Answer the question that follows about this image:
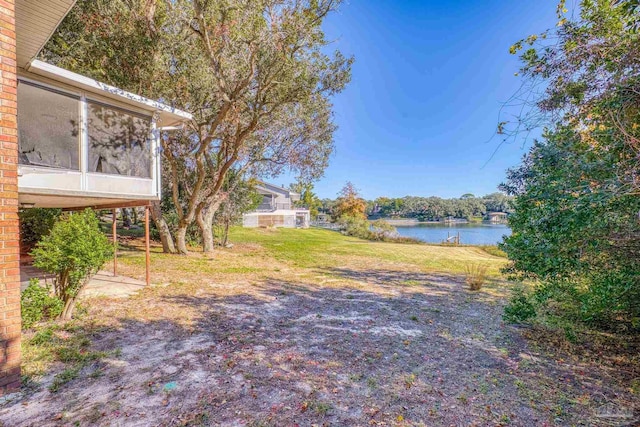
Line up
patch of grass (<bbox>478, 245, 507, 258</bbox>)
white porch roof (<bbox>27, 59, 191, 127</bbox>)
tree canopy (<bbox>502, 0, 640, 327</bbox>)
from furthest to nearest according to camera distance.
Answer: patch of grass (<bbox>478, 245, 507, 258</bbox>)
white porch roof (<bbox>27, 59, 191, 127</bbox>)
tree canopy (<bbox>502, 0, 640, 327</bbox>)

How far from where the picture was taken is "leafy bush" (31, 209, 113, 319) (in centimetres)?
431

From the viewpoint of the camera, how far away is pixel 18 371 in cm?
296

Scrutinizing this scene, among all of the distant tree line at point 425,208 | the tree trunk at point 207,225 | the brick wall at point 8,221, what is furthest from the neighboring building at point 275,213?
the brick wall at point 8,221

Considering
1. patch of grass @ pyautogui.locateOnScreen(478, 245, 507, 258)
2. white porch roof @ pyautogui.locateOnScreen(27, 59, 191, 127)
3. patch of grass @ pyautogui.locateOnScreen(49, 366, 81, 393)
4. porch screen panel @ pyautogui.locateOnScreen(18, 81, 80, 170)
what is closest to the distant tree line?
patch of grass @ pyautogui.locateOnScreen(478, 245, 507, 258)

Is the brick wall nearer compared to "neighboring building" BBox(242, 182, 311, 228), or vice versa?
the brick wall

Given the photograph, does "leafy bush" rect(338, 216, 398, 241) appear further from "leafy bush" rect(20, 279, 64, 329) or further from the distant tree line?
the distant tree line

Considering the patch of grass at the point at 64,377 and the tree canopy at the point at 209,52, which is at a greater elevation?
the tree canopy at the point at 209,52

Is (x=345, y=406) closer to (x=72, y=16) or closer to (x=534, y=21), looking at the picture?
(x=534, y=21)

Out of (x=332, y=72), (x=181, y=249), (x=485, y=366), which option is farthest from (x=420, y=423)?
(x=181, y=249)

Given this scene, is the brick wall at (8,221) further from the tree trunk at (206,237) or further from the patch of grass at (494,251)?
the patch of grass at (494,251)

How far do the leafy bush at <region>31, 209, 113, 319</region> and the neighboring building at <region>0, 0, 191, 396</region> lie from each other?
0.93 metres

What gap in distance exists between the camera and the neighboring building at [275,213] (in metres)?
31.3

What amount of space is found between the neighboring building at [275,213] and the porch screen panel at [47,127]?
2374 centimetres

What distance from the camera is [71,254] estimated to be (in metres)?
4.38
